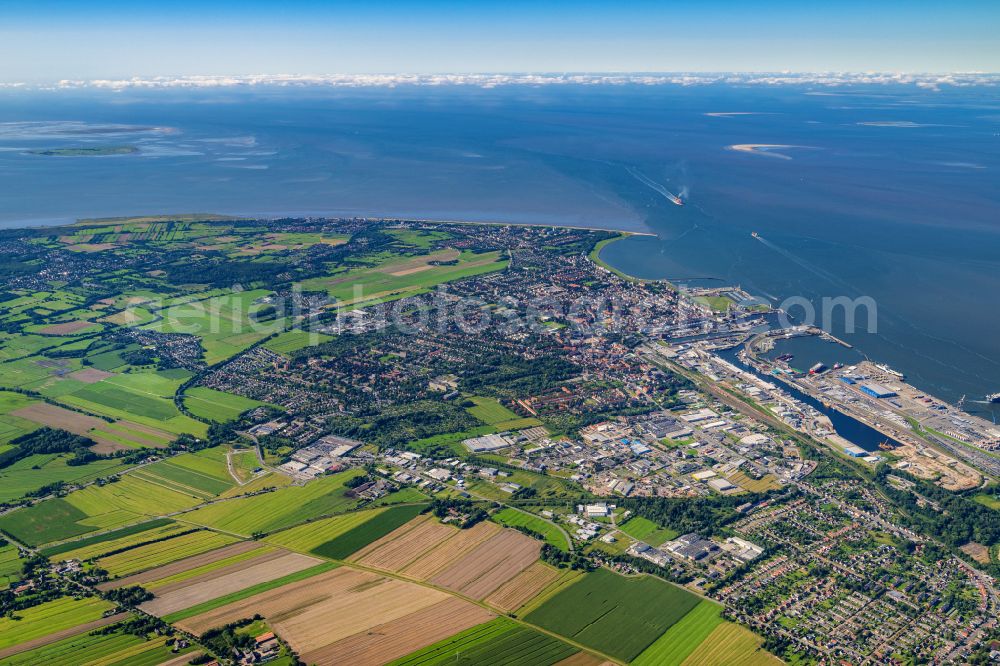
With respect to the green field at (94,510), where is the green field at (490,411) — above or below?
above

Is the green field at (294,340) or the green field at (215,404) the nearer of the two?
the green field at (215,404)

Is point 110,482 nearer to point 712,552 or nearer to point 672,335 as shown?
point 712,552

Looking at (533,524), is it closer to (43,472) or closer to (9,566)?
(9,566)

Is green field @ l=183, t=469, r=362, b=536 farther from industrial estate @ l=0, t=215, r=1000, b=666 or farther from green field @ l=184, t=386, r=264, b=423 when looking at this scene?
green field @ l=184, t=386, r=264, b=423

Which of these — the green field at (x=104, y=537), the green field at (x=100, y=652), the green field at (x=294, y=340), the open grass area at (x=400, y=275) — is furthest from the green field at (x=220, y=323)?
the green field at (x=100, y=652)

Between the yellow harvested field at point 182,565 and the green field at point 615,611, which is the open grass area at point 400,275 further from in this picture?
the green field at point 615,611
